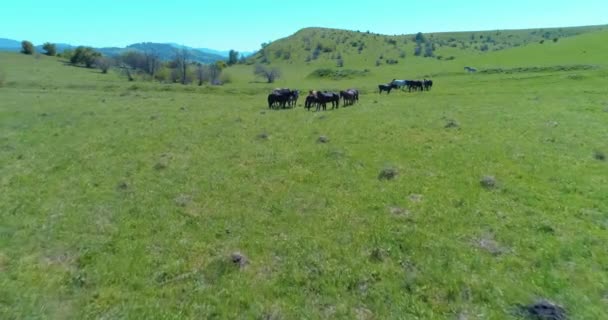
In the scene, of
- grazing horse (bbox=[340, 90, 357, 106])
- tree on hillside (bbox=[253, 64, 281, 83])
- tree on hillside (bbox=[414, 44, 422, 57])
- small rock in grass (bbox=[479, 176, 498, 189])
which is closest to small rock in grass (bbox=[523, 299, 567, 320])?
small rock in grass (bbox=[479, 176, 498, 189])

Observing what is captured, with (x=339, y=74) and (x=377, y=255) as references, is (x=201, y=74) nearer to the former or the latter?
(x=339, y=74)

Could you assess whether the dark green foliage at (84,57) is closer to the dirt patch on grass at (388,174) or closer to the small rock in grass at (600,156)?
the dirt patch on grass at (388,174)

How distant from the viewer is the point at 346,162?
54.9ft

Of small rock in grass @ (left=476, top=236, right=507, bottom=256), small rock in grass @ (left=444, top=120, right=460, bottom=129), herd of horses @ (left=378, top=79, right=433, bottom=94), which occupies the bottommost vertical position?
small rock in grass @ (left=476, top=236, right=507, bottom=256)

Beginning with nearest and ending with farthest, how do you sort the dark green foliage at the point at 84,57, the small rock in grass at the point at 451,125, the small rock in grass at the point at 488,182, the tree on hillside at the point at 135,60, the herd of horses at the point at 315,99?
the small rock in grass at the point at 488,182 → the small rock in grass at the point at 451,125 → the herd of horses at the point at 315,99 → the tree on hillside at the point at 135,60 → the dark green foliage at the point at 84,57

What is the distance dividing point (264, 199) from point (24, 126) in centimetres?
2104

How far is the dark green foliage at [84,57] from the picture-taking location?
101812 millimetres

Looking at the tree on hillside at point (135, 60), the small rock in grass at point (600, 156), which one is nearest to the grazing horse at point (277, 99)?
the small rock in grass at point (600, 156)

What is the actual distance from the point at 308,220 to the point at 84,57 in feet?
362

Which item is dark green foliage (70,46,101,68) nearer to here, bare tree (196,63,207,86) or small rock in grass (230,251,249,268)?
bare tree (196,63,207,86)

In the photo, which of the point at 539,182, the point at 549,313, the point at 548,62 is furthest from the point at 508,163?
the point at 548,62

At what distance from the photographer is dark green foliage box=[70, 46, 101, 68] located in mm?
101812

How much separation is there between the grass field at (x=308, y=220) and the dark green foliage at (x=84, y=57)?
88419 mm

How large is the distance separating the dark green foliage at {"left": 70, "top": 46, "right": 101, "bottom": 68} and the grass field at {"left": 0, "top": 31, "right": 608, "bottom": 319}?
88.4m
